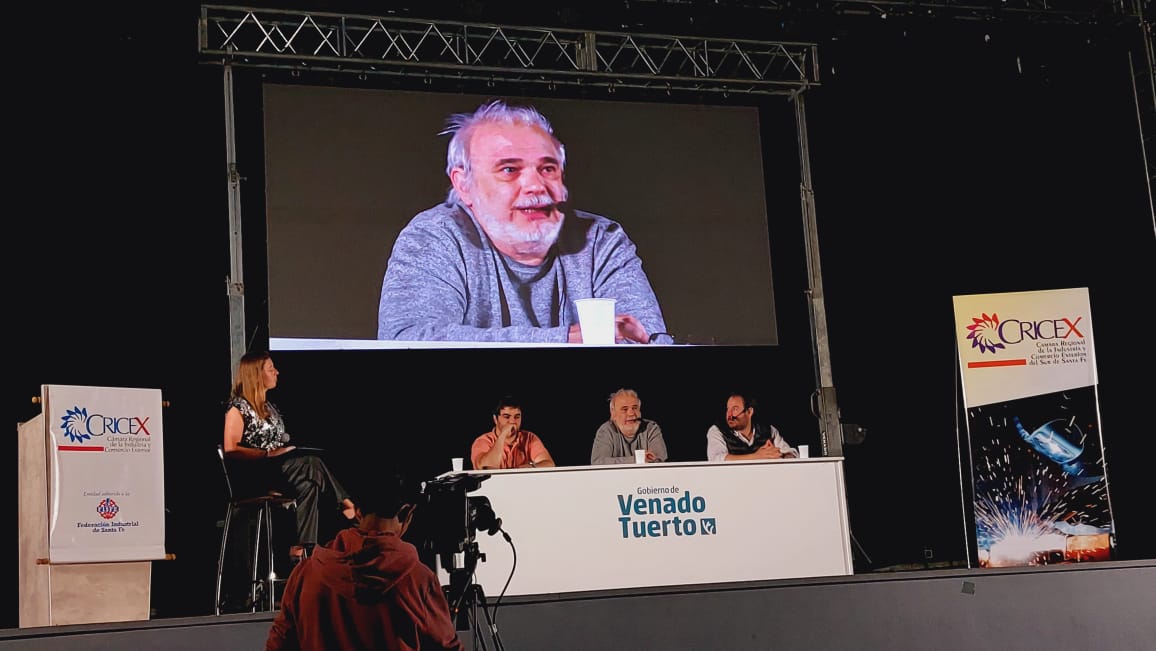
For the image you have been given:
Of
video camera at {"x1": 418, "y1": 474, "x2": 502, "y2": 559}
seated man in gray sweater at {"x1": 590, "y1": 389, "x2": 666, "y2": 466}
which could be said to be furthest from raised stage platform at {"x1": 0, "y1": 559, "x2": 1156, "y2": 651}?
seated man in gray sweater at {"x1": 590, "y1": 389, "x2": 666, "y2": 466}

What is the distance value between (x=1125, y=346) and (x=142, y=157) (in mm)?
5744

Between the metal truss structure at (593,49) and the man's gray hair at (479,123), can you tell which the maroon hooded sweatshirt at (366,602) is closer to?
the metal truss structure at (593,49)

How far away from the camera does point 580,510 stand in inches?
211

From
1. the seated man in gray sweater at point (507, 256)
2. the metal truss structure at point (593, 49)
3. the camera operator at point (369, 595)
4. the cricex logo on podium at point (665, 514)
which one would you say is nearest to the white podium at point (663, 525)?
the cricex logo on podium at point (665, 514)

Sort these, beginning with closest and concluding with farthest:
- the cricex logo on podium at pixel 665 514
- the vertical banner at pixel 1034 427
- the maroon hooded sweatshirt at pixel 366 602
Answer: the maroon hooded sweatshirt at pixel 366 602 → the cricex logo on podium at pixel 665 514 → the vertical banner at pixel 1034 427

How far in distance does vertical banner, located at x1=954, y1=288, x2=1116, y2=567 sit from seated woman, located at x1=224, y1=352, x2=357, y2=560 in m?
3.30

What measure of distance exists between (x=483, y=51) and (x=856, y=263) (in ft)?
8.74

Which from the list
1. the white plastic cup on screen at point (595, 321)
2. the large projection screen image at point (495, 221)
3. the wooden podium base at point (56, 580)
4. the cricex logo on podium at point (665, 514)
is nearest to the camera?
the wooden podium base at point (56, 580)

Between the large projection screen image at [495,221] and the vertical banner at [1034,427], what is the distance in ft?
3.85

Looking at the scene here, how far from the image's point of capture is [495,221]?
6773mm

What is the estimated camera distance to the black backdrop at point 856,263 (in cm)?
→ 622

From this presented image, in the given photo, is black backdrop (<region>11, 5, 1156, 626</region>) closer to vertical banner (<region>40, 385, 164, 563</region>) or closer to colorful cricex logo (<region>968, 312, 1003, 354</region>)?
vertical banner (<region>40, 385, 164, 563</region>)

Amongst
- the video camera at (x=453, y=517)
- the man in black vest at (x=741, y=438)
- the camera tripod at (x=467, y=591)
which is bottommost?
the camera tripod at (x=467, y=591)

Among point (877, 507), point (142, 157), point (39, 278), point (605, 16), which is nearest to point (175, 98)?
point (142, 157)
